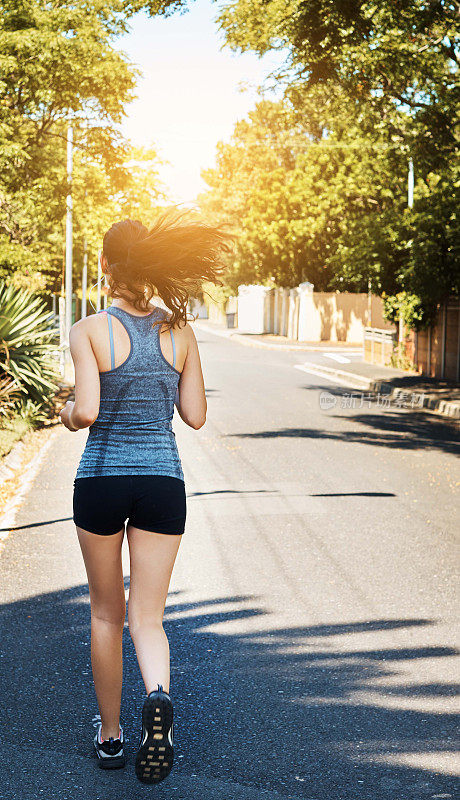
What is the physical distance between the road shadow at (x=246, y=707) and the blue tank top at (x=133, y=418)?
3.73 feet

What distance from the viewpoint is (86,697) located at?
4355mm

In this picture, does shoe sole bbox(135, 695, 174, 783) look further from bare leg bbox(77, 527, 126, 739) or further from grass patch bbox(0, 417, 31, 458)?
grass patch bbox(0, 417, 31, 458)

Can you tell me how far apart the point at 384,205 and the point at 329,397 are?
22048mm

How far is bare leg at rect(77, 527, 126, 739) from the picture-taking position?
3408mm

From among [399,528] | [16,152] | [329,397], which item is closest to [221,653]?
[399,528]

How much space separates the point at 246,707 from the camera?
167 inches

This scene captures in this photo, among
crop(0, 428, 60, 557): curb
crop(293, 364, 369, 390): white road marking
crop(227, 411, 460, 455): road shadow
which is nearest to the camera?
crop(0, 428, 60, 557): curb

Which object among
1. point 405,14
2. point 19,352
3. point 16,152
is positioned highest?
point 405,14

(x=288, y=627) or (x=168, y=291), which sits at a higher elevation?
(x=168, y=291)

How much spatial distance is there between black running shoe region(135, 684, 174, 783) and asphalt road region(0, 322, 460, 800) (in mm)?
404

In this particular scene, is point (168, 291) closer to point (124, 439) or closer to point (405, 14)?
point (124, 439)
